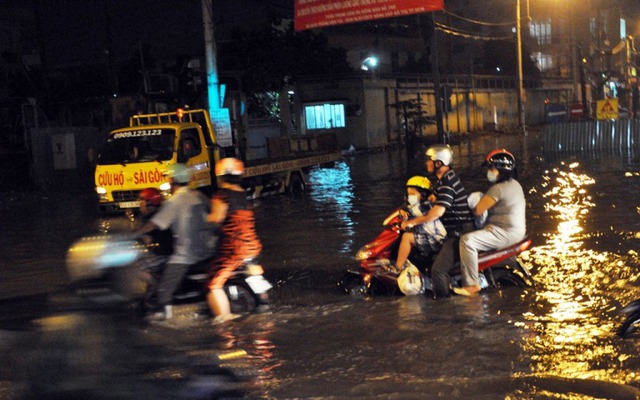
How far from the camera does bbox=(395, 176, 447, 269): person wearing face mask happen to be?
920 cm

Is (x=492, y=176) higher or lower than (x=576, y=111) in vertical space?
lower

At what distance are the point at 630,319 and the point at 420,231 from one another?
104 inches

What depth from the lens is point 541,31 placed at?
84.8 metres

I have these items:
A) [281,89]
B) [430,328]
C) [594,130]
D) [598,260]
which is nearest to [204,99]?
[281,89]

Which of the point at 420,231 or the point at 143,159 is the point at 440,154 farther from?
the point at 143,159

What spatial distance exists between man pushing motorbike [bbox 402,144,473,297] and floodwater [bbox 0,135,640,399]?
318mm

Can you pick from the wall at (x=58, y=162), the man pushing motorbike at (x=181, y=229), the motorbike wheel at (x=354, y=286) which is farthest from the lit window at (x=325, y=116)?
the man pushing motorbike at (x=181, y=229)

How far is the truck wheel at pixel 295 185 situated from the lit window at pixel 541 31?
6559 centimetres

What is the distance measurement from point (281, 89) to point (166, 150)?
26.0 meters

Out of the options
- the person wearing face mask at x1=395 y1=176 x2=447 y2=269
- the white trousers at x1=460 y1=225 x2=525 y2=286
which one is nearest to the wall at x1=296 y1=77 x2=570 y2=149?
the person wearing face mask at x1=395 y1=176 x2=447 y2=269

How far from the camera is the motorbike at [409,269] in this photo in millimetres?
9234

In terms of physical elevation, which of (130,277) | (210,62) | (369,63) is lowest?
(130,277)

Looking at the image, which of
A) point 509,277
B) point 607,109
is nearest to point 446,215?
point 509,277

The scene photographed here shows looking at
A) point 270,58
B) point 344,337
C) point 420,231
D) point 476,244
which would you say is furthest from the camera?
point 270,58
